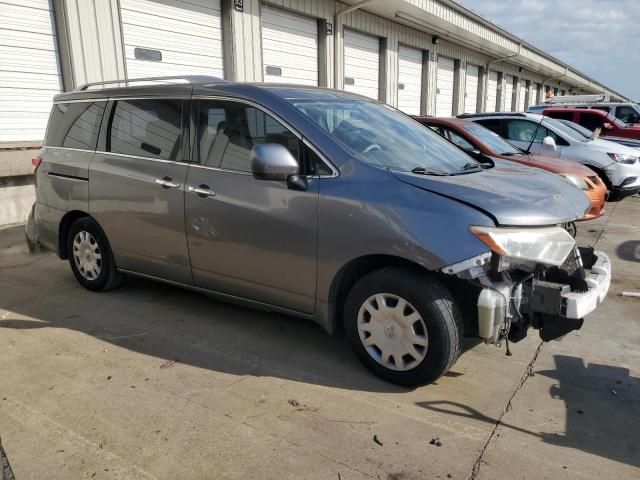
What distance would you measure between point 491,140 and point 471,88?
1653 cm

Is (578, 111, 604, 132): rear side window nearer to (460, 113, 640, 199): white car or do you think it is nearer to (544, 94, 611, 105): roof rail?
(460, 113, 640, 199): white car

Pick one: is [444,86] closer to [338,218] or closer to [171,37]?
[171,37]

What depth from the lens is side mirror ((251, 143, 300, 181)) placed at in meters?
3.20

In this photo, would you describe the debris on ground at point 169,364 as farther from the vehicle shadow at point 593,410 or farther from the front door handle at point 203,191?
the vehicle shadow at point 593,410

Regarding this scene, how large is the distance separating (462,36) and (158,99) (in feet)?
54.7

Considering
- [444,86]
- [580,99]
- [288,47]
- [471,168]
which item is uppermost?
[288,47]

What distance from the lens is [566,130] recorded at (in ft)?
32.2

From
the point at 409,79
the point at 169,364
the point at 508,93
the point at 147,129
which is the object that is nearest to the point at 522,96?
the point at 508,93

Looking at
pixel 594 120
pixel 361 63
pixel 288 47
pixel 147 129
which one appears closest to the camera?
pixel 147 129

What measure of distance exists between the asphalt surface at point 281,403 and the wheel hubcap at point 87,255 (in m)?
0.45

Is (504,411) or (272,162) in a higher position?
(272,162)

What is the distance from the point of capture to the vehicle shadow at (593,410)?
8.71 ft

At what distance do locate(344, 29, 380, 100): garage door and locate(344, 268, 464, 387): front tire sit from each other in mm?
11426

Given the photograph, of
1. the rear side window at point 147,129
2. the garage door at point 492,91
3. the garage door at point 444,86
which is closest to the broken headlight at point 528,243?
the rear side window at point 147,129
